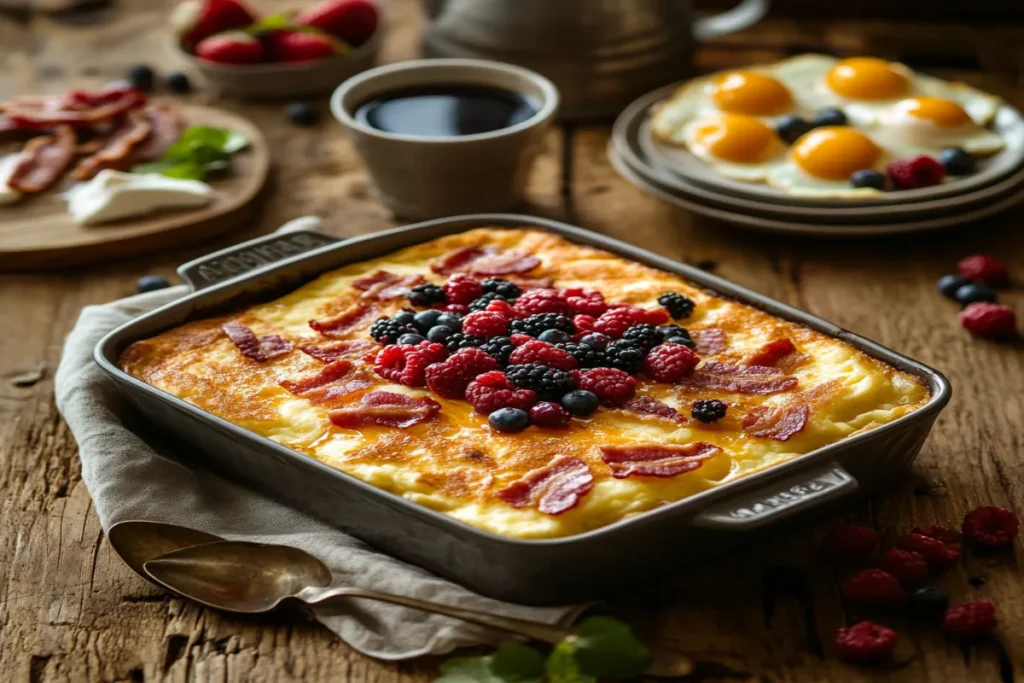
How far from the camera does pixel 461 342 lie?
267 centimetres

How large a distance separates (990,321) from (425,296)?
1387 millimetres

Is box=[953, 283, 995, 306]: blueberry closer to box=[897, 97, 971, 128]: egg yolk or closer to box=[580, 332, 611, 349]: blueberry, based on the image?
box=[897, 97, 971, 128]: egg yolk

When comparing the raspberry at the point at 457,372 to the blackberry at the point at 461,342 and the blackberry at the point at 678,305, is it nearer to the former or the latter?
the blackberry at the point at 461,342

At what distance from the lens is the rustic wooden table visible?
84.4 inches

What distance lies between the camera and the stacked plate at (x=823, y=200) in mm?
3525

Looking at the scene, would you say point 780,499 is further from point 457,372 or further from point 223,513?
point 223,513

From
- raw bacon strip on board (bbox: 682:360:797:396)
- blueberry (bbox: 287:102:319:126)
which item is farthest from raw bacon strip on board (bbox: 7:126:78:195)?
raw bacon strip on board (bbox: 682:360:797:396)

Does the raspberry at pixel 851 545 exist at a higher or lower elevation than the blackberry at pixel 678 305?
lower

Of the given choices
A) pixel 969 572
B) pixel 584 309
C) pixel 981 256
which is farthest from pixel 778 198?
pixel 969 572

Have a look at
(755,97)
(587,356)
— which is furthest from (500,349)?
(755,97)

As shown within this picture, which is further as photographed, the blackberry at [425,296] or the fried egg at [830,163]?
the fried egg at [830,163]

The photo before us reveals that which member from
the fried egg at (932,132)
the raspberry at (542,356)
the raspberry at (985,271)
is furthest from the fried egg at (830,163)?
the raspberry at (542,356)

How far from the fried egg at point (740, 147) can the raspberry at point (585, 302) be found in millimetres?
1034

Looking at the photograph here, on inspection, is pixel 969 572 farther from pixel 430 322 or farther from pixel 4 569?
pixel 4 569
